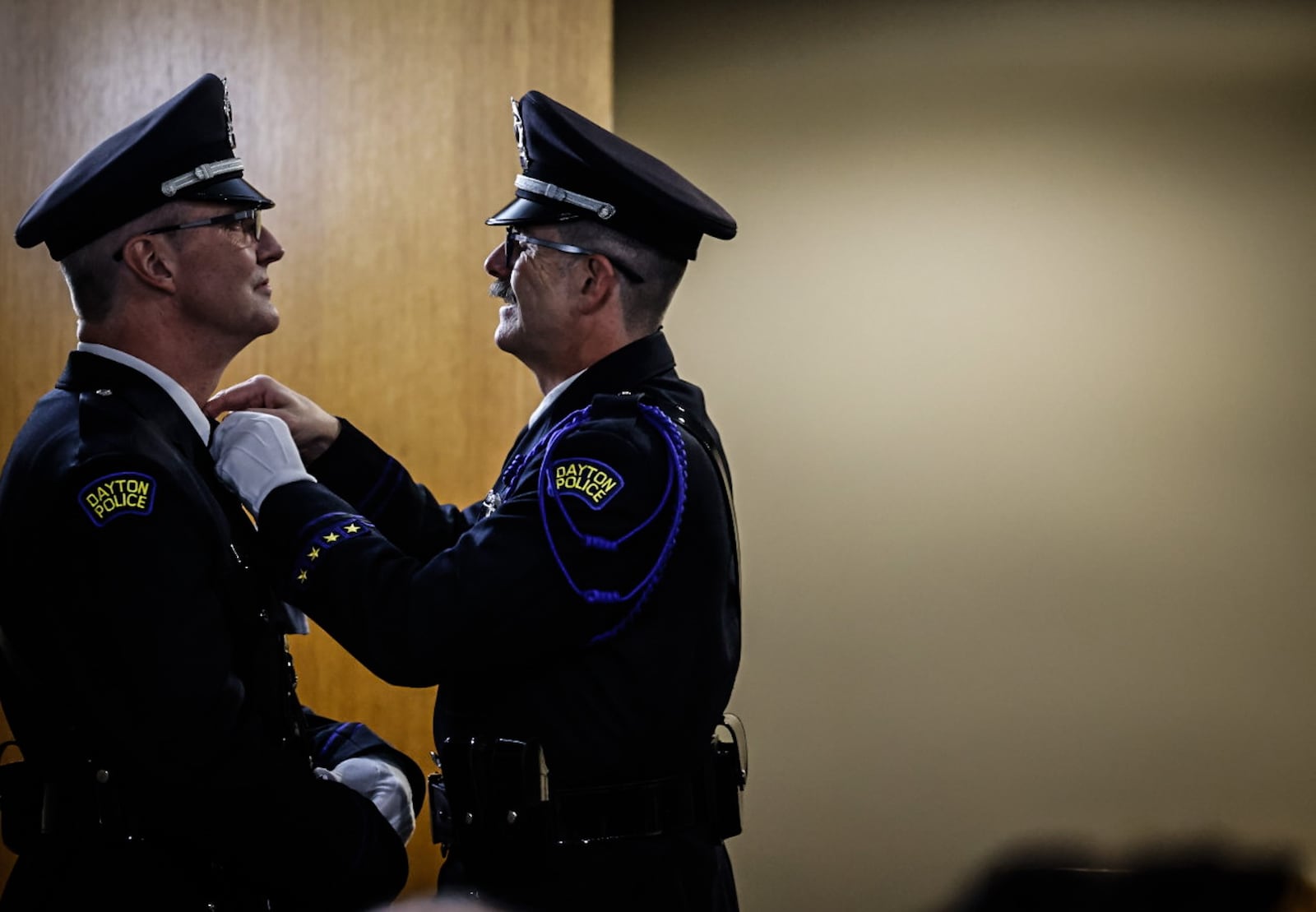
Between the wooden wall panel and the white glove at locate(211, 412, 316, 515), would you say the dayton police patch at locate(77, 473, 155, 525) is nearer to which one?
the white glove at locate(211, 412, 316, 515)

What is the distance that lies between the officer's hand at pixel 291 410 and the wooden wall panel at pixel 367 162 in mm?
718

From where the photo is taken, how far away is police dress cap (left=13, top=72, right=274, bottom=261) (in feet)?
5.04

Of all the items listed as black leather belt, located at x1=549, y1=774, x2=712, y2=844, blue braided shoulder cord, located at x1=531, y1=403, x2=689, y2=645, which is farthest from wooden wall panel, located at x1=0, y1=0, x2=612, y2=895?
black leather belt, located at x1=549, y1=774, x2=712, y2=844

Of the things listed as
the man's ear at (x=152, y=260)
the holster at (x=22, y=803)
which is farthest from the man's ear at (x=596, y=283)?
the holster at (x=22, y=803)

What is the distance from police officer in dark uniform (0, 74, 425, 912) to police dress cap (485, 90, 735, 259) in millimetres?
363

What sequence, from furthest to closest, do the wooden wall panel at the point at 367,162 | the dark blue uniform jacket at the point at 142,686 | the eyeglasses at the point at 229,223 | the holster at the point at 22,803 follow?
the wooden wall panel at the point at 367,162 → the eyeglasses at the point at 229,223 → the holster at the point at 22,803 → the dark blue uniform jacket at the point at 142,686

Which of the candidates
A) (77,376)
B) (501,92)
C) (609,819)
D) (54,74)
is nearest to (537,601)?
(609,819)

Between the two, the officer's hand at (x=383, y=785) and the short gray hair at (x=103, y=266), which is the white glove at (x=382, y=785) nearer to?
the officer's hand at (x=383, y=785)

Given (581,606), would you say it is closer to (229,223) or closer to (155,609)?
(155,609)

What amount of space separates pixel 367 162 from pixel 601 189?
1087 millimetres

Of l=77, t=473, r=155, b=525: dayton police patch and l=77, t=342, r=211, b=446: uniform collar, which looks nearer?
l=77, t=473, r=155, b=525: dayton police patch

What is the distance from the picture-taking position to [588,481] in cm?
150

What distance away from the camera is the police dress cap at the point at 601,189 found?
1.67m

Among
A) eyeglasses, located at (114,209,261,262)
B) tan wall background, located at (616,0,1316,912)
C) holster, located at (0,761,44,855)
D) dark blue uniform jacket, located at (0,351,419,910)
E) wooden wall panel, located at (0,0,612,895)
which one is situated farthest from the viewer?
tan wall background, located at (616,0,1316,912)
